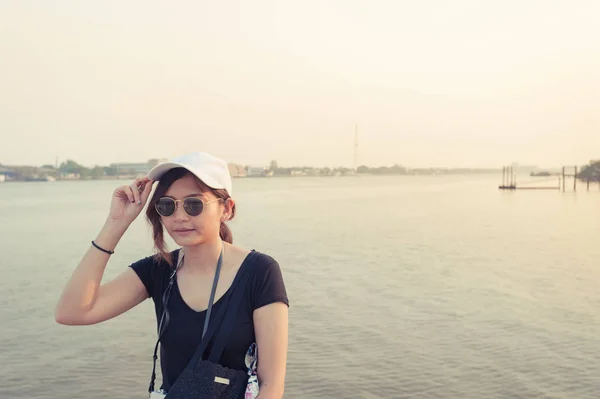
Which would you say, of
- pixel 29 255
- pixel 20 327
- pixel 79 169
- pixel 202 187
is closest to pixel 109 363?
pixel 20 327

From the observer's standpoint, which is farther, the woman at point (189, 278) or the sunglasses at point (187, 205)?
the sunglasses at point (187, 205)

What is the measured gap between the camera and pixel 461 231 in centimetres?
3353

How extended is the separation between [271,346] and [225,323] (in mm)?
173

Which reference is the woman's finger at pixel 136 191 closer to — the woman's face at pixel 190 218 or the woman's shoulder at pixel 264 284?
the woman's face at pixel 190 218

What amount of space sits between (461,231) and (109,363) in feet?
84.5

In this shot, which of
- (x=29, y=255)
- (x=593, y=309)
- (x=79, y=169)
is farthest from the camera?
(x=79, y=169)

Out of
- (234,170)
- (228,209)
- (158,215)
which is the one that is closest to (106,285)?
(158,215)

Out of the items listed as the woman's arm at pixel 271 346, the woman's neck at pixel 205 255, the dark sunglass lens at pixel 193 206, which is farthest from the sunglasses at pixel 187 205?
the woman's arm at pixel 271 346

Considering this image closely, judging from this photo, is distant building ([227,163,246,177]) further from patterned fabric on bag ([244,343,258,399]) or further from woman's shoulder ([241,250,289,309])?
patterned fabric on bag ([244,343,258,399])

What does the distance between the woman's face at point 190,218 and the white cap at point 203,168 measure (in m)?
0.06

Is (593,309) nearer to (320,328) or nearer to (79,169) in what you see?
(320,328)

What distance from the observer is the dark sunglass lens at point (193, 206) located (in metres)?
2.30

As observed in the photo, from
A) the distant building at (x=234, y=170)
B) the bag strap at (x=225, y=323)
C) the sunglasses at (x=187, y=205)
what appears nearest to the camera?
the bag strap at (x=225, y=323)

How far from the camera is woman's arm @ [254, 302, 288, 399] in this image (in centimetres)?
218
